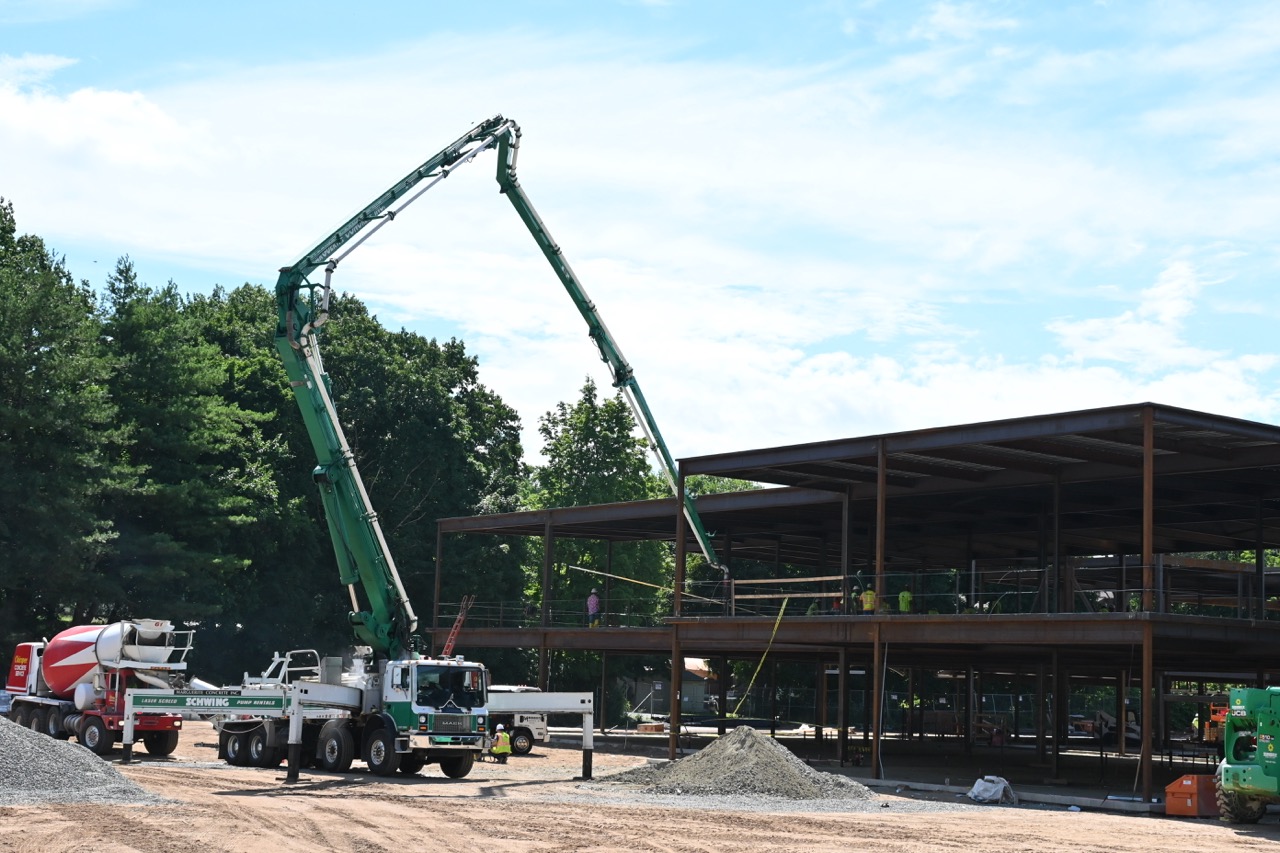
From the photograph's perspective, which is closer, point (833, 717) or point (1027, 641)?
point (1027, 641)

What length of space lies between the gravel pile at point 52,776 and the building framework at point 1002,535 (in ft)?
47.3

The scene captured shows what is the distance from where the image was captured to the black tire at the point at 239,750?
104 feet

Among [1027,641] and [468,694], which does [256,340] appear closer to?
[468,694]

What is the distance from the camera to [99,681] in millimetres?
34031

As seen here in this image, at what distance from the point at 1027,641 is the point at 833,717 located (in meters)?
44.2

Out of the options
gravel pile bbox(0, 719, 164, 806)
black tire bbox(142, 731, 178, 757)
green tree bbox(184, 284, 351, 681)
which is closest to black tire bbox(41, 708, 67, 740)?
black tire bbox(142, 731, 178, 757)

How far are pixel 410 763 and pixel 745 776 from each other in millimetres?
6918

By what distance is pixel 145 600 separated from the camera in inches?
2089

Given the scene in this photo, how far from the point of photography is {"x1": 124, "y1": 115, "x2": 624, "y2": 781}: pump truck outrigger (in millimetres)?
29234

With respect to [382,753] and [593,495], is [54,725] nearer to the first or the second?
[382,753]

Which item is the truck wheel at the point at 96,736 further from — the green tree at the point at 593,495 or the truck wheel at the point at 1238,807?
the green tree at the point at 593,495

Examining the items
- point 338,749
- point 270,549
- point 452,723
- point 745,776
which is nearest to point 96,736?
point 338,749

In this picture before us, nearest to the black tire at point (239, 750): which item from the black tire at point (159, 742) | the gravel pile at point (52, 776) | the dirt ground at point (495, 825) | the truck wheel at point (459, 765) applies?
the black tire at point (159, 742)

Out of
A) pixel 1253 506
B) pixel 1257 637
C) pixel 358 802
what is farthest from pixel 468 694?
pixel 1253 506
